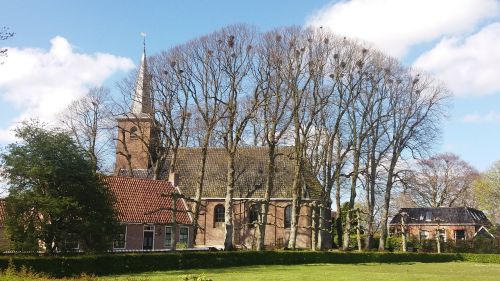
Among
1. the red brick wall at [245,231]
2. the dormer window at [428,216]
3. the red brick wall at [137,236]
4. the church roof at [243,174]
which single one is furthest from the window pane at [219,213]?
the dormer window at [428,216]

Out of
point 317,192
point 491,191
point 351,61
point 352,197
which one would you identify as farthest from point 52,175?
point 491,191

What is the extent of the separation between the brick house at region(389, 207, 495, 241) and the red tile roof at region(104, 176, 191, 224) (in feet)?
112

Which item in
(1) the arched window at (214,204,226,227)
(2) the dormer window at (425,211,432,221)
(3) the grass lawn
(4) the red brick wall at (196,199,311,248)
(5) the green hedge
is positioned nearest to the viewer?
(3) the grass lawn

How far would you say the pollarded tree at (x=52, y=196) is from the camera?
23938 mm

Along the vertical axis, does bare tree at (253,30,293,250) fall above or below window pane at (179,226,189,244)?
above

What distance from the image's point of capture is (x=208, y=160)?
52031mm

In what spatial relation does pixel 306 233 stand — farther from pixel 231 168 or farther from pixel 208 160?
pixel 231 168

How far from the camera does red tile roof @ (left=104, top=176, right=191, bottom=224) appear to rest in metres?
36.3

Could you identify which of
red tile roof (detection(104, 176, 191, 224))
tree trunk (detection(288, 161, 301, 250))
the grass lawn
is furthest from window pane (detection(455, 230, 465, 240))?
red tile roof (detection(104, 176, 191, 224))

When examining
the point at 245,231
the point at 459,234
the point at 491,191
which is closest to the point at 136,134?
the point at 245,231

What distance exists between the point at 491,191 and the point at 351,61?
28096 mm

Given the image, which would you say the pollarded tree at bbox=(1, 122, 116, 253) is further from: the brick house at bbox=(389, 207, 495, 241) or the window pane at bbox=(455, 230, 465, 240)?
the window pane at bbox=(455, 230, 465, 240)

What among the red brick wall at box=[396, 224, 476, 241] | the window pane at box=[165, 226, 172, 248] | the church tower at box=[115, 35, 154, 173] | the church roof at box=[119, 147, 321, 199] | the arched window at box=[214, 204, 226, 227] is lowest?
the window pane at box=[165, 226, 172, 248]

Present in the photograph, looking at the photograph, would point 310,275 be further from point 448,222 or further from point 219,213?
point 448,222
